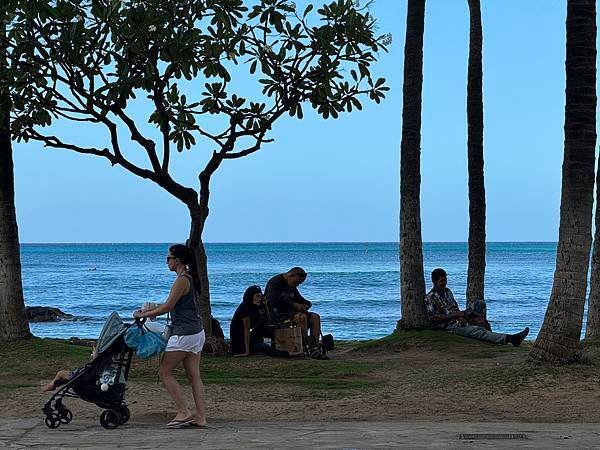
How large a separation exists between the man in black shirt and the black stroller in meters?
6.65

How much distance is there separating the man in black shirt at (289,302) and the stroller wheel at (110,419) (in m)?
6.76

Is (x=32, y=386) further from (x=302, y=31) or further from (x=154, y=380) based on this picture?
(x=302, y=31)

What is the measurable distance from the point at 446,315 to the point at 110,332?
916cm

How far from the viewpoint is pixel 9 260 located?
1609 cm

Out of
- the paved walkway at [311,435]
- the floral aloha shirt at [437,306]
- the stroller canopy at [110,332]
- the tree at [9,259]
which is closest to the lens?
the paved walkway at [311,435]

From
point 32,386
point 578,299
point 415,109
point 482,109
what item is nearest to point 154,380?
point 32,386

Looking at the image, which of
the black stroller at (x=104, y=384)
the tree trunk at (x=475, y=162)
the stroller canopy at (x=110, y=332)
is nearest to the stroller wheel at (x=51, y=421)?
the black stroller at (x=104, y=384)

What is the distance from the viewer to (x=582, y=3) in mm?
12906

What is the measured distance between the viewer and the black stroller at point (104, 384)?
10.1m

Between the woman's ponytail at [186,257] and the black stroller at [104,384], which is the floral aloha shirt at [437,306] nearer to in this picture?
the woman's ponytail at [186,257]

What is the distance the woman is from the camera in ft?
32.7

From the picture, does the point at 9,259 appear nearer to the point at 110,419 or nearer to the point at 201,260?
the point at 201,260

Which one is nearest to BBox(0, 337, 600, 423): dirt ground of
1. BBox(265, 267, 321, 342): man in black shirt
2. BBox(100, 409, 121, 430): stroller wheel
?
BBox(100, 409, 121, 430): stroller wheel

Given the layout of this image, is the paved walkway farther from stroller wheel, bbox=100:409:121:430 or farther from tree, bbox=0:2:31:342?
tree, bbox=0:2:31:342
